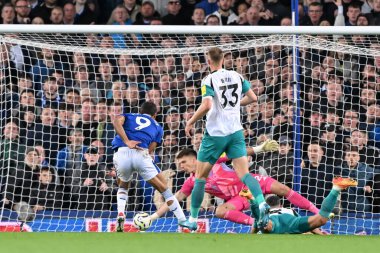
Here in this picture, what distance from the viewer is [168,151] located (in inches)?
521

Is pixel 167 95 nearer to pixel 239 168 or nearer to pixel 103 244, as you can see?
pixel 239 168

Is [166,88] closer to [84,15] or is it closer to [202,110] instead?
[84,15]

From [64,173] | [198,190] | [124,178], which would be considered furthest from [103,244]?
[64,173]

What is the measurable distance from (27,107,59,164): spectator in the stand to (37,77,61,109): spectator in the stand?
90 millimetres

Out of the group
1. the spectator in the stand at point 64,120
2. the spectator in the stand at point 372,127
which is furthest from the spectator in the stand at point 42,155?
the spectator in the stand at point 372,127

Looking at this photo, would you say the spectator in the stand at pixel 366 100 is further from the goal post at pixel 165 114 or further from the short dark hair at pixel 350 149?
the short dark hair at pixel 350 149

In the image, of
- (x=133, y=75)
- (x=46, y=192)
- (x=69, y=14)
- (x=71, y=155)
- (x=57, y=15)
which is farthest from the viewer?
(x=69, y=14)

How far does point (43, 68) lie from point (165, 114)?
1.59 metres

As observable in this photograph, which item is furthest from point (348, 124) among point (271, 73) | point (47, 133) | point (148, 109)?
point (47, 133)

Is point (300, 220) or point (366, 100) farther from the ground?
point (366, 100)

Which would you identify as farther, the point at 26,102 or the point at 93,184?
the point at 26,102

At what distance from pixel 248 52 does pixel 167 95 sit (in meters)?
1.09

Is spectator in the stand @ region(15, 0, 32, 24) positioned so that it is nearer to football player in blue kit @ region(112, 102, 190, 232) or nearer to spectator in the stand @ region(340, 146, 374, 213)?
football player in blue kit @ region(112, 102, 190, 232)

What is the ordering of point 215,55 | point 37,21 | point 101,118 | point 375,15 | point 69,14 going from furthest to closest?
1. point 69,14
2. point 37,21
3. point 375,15
4. point 101,118
5. point 215,55
